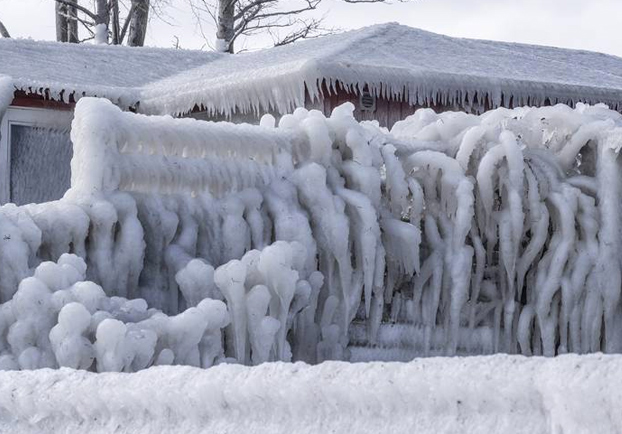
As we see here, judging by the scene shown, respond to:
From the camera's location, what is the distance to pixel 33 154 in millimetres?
12281

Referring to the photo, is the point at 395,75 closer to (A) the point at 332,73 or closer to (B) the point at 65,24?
(A) the point at 332,73

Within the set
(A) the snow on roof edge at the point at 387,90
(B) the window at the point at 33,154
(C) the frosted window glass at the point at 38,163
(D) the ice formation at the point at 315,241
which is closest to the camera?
(D) the ice formation at the point at 315,241

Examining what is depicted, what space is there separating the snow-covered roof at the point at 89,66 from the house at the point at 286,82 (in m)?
0.02

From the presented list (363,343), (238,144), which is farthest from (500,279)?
(238,144)

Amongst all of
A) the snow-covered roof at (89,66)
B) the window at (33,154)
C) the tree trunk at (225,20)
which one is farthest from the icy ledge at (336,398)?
the tree trunk at (225,20)

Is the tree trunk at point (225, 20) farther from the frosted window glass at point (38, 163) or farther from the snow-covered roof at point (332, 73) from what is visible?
the frosted window glass at point (38, 163)

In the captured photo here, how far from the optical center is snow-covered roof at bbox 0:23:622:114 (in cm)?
1029

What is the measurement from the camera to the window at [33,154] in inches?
475

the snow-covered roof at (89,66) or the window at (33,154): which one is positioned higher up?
the snow-covered roof at (89,66)

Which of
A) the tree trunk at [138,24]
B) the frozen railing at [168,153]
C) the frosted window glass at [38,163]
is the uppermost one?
the tree trunk at [138,24]

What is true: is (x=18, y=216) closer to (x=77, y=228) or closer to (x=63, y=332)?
(x=77, y=228)

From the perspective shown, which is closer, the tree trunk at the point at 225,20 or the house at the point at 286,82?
the house at the point at 286,82

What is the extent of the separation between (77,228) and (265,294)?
872 mm

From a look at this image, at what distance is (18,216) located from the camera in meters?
4.83
